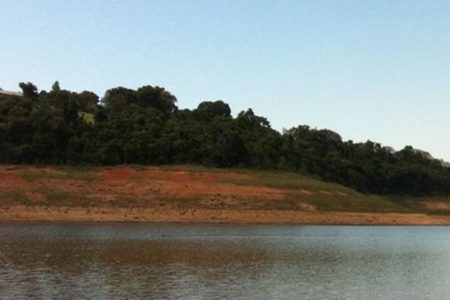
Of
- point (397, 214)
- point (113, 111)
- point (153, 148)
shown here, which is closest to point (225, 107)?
point (113, 111)

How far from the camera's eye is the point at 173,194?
81.0 meters

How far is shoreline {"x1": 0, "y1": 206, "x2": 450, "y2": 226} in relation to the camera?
70312mm

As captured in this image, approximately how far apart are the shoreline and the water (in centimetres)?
1393

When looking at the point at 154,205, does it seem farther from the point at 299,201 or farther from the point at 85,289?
the point at 85,289

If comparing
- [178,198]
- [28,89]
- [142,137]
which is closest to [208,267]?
[178,198]

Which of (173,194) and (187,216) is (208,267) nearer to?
(187,216)

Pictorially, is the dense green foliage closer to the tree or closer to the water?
the tree

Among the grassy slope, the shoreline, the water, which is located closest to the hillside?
the grassy slope

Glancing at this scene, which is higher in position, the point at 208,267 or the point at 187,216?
the point at 187,216

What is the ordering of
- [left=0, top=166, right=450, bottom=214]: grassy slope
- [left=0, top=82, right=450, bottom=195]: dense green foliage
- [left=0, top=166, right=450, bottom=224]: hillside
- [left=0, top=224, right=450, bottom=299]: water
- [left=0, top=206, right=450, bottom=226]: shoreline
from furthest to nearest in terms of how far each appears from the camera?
[left=0, top=82, right=450, bottom=195]: dense green foliage < [left=0, top=166, right=450, bottom=214]: grassy slope < [left=0, top=166, right=450, bottom=224]: hillside < [left=0, top=206, right=450, bottom=226]: shoreline < [left=0, top=224, right=450, bottom=299]: water

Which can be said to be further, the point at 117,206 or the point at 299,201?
the point at 299,201

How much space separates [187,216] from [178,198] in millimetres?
4807

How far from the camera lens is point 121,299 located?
2305cm

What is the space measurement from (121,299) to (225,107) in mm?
119881
